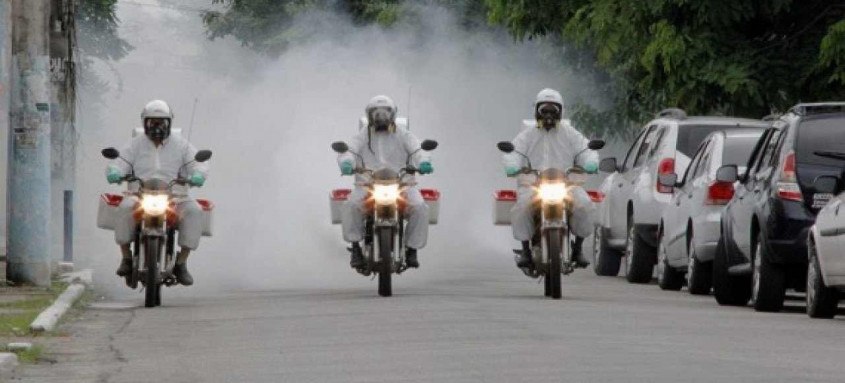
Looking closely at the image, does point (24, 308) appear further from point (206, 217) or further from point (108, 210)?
point (206, 217)

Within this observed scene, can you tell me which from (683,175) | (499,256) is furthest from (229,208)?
(683,175)

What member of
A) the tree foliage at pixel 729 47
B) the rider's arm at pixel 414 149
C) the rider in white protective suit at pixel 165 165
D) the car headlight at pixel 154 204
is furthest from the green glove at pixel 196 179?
the tree foliage at pixel 729 47

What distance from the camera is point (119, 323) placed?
20734mm

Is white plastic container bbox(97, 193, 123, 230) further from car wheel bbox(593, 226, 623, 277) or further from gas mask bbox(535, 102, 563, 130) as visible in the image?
car wheel bbox(593, 226, 623, 277)

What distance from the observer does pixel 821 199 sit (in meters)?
21.3

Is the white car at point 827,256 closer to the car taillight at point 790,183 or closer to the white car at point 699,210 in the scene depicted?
the car taillight at point 790,183

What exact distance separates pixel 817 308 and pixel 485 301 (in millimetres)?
2911

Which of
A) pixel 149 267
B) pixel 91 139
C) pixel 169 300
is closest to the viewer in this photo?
pixel 149 267

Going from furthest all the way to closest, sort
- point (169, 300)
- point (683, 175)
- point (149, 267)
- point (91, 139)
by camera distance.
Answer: point (91, 139) → point (683, 175) → point (169, 300) → point (149, 267)

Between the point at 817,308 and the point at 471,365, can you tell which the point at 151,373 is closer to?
the point at 471,365

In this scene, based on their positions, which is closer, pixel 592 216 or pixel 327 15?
pixel 592 216

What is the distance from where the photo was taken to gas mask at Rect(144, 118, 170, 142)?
23141 mm

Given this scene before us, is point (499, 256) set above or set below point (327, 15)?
below

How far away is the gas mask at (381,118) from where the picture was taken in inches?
947
